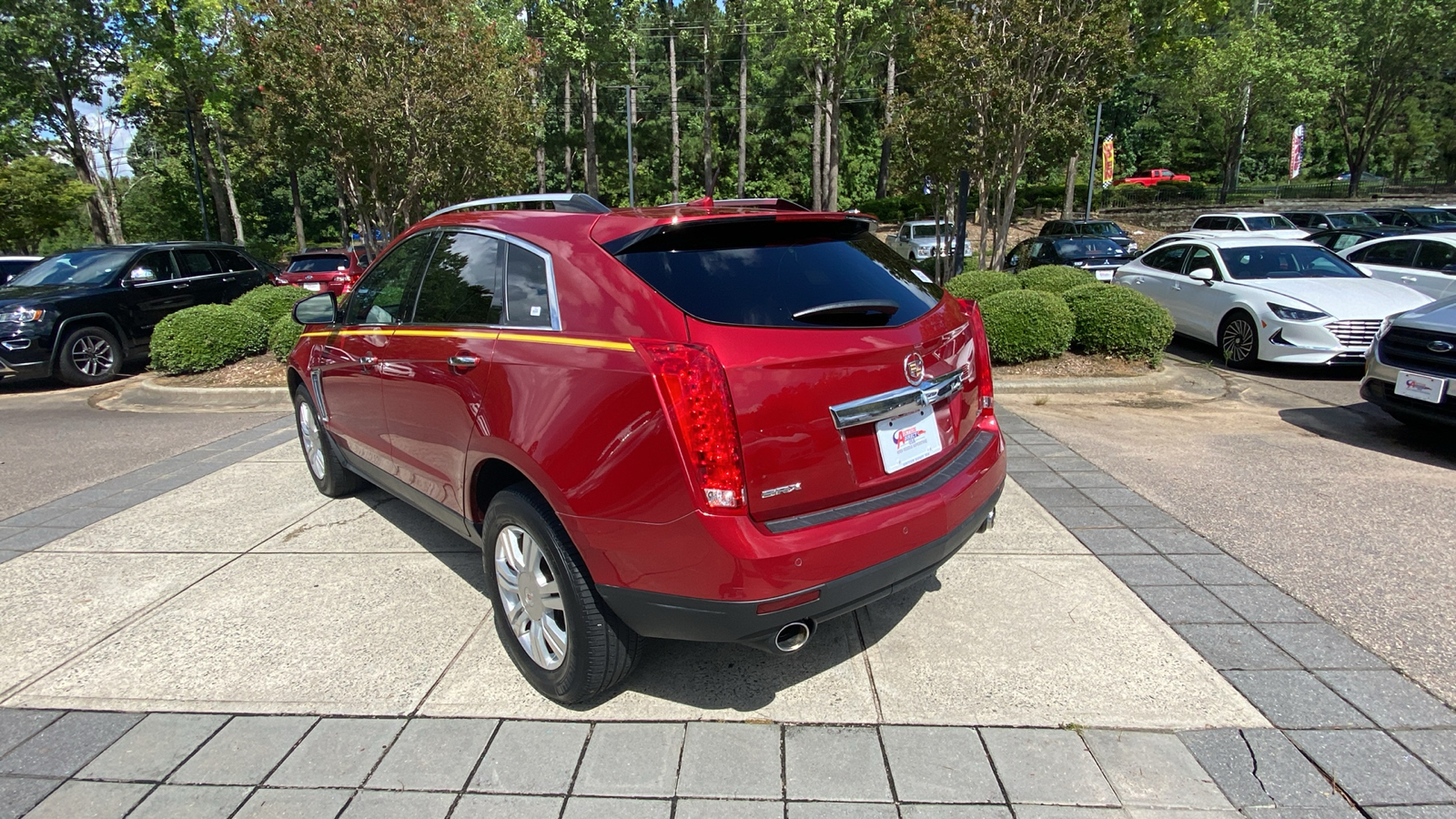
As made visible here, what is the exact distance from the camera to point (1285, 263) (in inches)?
376

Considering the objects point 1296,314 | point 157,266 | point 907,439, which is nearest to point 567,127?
point 157,266

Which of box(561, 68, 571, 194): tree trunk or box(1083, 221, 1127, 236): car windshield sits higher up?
box(561, 68, 571, 194): tree trunk

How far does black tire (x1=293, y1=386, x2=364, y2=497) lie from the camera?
4.88 m

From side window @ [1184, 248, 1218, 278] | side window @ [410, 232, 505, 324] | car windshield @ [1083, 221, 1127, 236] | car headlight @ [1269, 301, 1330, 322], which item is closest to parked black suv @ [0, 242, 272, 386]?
side window @ [410, 232, 505, 324]

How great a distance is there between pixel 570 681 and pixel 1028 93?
11.1 metres

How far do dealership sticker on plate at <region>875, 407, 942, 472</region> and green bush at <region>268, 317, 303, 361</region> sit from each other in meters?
8.34

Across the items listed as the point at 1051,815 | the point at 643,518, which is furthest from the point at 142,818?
the point at 1051,815

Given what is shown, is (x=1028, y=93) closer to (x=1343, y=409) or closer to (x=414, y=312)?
(x=1343, y=409)

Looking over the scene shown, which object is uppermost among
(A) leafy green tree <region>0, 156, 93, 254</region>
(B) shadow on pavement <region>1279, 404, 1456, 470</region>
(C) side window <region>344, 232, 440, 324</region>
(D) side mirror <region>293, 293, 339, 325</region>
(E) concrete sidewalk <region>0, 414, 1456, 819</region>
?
(A) leafy green tree <region>0, 156, 93, 254</region>

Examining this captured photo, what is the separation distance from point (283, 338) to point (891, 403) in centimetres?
857

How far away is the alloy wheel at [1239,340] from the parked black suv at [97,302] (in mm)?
13450

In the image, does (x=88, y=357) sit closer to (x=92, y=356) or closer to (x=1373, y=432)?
(x=92, y=356)

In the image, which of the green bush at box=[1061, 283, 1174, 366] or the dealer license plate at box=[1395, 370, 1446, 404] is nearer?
the dealer license plate at box=[1395, 370, 1446, 404]

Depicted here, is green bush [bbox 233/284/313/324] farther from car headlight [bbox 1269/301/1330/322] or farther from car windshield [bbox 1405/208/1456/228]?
car windshield [bbox 1405/208/1456/228]
